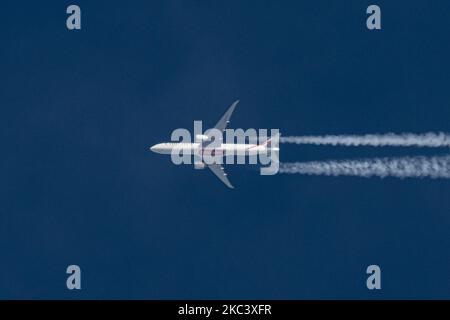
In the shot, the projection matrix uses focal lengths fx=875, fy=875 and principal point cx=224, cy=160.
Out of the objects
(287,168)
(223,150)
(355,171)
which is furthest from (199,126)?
(355,171)

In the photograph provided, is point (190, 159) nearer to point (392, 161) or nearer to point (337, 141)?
point (337, 141)

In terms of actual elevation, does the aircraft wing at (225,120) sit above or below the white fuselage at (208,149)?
above

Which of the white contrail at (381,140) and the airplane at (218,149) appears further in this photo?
the airplane at (218,149)

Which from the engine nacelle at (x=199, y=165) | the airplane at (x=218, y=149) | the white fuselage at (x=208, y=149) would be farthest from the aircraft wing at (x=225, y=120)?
the engine nacelle at (x=199, y=165)

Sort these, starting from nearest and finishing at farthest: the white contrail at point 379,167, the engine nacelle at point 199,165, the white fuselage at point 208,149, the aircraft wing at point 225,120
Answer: the white contrail at point 379,167 → the aircraft wing at point 225,120 → the white fuselage at point 208,149 → the engine nacelle at point 199,165

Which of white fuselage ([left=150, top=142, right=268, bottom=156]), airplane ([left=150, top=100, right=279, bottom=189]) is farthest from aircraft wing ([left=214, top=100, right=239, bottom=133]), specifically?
white fuselage ([left=150, top=142, right=268, bottom=156])

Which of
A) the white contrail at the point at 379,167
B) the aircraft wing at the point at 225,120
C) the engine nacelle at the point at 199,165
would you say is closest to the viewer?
the white contrail at the point at 379,167

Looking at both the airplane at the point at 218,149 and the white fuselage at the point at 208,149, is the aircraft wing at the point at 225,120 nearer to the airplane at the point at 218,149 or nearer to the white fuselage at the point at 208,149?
the airplane at the point at 218,149

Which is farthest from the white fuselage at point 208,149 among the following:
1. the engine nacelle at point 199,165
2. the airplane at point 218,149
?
the engine nacelle at point 199,165
